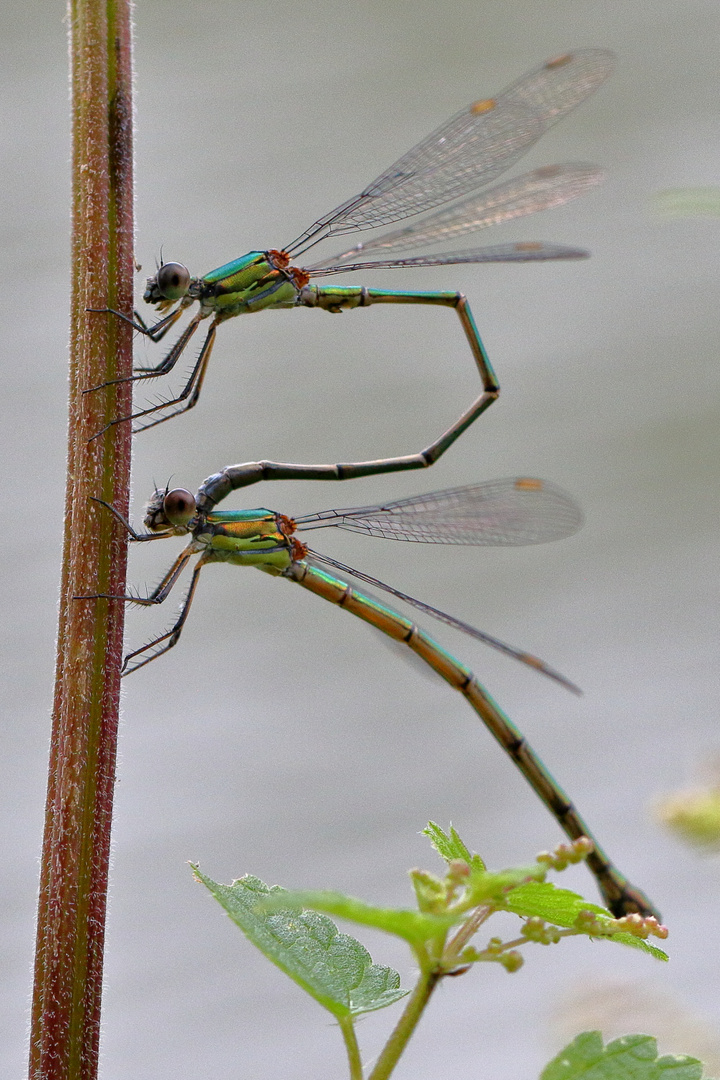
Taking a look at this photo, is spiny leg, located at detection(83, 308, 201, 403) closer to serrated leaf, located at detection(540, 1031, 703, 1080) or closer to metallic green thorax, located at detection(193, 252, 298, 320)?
metallic green thorax, located at detection(193, 252, 298, 320)

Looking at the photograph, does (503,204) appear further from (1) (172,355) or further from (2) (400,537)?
(1) (172,355)

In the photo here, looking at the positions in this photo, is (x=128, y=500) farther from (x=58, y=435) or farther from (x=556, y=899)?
(x=58, y=435)

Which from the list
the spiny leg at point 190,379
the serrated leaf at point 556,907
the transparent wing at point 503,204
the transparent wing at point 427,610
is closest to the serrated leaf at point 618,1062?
the serrated leaf at point 556,907

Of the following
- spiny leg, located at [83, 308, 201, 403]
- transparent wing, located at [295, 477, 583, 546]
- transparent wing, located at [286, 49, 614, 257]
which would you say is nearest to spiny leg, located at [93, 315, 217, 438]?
spiny leg, located at [83, 308, 201, 403]

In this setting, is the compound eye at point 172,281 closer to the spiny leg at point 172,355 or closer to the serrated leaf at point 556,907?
the spiny leg at point 172,355

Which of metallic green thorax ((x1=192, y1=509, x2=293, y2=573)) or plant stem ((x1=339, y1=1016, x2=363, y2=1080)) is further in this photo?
metallic green thorax ((x1=192, y1=509, x2=293, y2=573))

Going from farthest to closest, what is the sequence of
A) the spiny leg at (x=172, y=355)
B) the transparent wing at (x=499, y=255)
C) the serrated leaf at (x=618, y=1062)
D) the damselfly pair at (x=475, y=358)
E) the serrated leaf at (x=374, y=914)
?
the transparent wing at (x=499, y=255)
the damselfly pair at (x=475, y=358)
the spiny leg at (x=172, y=355)
the serrated leaf at (x=618, y=1062)
the serrated leaf at (x=374, y=914)
